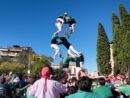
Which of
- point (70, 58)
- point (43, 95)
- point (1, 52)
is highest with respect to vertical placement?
point (1, 52)

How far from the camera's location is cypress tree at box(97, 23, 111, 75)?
2491 inches

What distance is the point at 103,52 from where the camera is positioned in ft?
213

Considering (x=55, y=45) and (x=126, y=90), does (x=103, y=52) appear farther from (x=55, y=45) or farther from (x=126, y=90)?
(x=126, y=90)

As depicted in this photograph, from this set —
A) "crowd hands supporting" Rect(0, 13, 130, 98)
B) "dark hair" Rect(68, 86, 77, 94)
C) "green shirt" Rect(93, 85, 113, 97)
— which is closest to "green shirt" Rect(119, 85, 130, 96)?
"crowd hands supporting" Rect(0, 13, 130, 98)

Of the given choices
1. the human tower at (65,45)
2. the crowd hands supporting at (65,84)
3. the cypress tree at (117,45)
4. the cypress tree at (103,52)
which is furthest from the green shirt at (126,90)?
the cypress tree at (103,52)

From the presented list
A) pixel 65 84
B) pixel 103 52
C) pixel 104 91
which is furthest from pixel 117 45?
pixel 104 91

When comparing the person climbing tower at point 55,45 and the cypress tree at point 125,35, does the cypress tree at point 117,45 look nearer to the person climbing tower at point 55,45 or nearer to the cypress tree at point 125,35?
the cypress tree at point 125,35

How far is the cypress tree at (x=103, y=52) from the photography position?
63.3 meters

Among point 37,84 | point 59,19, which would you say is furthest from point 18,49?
point 37,84

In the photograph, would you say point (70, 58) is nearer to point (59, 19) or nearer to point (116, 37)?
point (59, 19)

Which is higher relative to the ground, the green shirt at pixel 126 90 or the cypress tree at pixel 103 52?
the cypress tree at pixel 103 52

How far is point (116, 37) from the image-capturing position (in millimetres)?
58438

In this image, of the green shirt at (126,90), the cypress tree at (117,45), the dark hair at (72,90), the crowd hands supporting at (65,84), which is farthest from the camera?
the cypress tree at (117,45)

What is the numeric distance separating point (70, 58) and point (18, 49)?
471 ft
